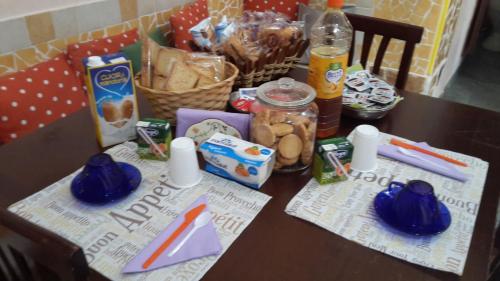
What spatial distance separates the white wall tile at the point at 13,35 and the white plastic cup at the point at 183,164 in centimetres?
110

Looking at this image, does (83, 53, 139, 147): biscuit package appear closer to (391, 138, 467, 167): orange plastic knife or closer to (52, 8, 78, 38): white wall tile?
(391, 138, 467, 167): orange plastic knife

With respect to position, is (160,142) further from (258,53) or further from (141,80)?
(258,53)

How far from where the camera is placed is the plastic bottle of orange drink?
0.90 metres

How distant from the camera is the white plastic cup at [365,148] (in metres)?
0.86

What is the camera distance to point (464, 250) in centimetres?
69

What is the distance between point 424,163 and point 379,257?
12.5 inches

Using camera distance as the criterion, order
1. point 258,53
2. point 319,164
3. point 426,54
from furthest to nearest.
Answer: point 426,54, point 258,53, point 319,164

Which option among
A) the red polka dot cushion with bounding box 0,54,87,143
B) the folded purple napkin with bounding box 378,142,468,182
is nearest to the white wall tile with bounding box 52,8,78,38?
the red polka dot cushion with bounding box 0,54,87,143

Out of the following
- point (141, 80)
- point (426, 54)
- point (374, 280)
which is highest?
point (141, 80)

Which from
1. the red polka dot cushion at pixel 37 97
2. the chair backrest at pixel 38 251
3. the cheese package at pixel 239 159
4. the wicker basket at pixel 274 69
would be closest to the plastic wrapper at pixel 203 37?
the wicker basket at pixel 274 69

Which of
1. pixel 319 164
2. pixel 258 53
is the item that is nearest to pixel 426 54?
pixel 258 53

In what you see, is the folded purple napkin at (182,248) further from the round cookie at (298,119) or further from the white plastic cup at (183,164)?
the round cookie at (298,119)

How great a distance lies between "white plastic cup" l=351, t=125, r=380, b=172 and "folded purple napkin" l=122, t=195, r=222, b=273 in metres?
0.35

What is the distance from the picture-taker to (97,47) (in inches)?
70.1
